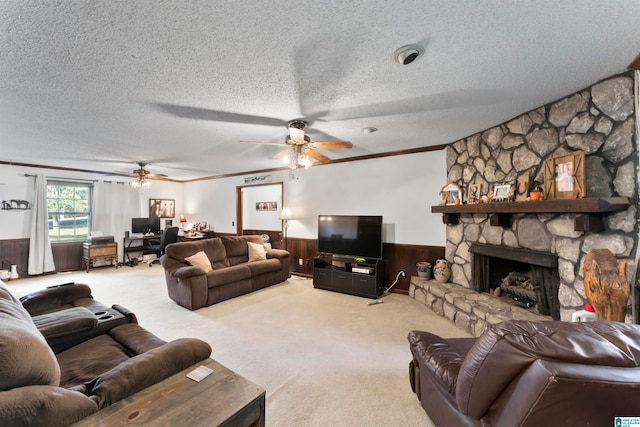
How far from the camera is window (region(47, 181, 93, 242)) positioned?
5836mm

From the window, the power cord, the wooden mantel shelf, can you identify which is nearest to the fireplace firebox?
the wooden mantel shelf

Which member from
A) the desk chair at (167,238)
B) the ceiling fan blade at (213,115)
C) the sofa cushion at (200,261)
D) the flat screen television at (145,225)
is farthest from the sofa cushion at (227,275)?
the flat screen television at (145,225)

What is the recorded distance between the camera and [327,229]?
487 centimetres

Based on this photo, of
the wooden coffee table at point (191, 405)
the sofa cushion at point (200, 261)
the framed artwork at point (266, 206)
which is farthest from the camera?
the framed artwork at point (266, 206)

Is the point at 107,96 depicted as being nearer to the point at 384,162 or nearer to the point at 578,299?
the point at 384,162

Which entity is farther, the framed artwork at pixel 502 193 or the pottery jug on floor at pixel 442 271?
the pottery jug on floor at pixel 442 271

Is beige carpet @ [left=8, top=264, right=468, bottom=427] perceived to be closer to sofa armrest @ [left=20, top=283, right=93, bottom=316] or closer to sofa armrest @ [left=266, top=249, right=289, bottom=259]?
sofa armrest @ [left=266, top=249, right=289, bottom=259]

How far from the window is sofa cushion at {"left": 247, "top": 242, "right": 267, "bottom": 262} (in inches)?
180

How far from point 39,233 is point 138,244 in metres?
1.97

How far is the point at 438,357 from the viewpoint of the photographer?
1529 millimetres

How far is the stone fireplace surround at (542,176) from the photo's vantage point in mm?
1988

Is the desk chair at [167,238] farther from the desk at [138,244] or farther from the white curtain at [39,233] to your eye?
the white curtain at [39,233]

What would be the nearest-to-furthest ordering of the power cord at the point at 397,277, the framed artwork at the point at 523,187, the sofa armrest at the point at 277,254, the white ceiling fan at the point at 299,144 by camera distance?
the framed artwork at the point at 523,187, the white ceiling fan at the point at 299,144, the power cord at the point at 397,277, the sofa armrest at the point at 277,254

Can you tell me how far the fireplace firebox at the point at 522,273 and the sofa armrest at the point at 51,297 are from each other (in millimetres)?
4421
